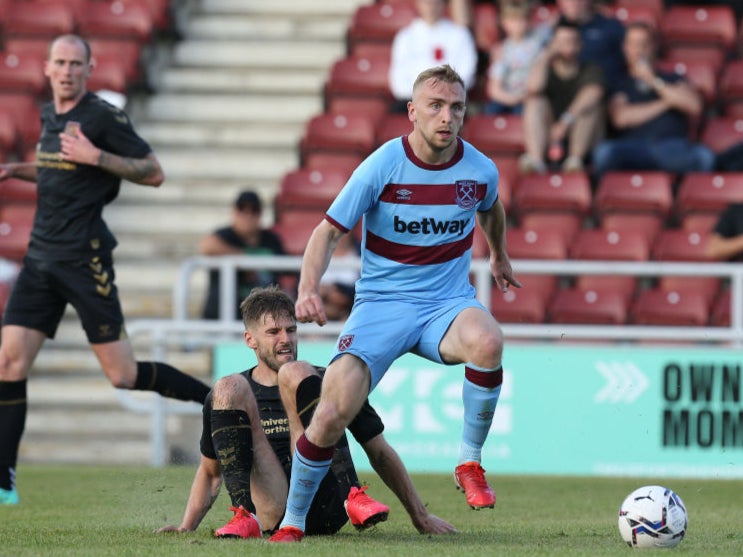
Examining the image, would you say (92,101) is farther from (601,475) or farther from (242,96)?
(242,96)

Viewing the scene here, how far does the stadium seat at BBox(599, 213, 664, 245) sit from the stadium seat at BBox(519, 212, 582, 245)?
0.80 ft

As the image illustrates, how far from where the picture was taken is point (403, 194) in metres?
6.61

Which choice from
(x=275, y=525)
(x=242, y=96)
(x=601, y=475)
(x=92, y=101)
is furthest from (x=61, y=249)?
(x=242, y=96)

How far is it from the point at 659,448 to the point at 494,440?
1.18 meters

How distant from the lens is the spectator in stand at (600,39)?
45.6 ft

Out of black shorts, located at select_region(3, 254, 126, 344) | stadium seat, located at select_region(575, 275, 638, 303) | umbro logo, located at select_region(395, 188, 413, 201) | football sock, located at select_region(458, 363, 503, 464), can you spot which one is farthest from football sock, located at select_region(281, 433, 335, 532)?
stadium seat, located at select_region(575, 275, 638, 303)

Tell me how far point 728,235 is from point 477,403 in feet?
18.7

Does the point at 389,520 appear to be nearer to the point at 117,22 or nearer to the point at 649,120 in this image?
the point at 649,120

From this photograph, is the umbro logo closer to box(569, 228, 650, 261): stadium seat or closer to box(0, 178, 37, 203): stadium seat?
box(569, 228, 650, 261): stadium seat

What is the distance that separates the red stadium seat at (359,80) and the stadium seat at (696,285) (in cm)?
368

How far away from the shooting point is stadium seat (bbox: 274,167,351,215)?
1352 centimetres

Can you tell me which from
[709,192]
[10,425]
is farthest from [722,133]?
[10,425]

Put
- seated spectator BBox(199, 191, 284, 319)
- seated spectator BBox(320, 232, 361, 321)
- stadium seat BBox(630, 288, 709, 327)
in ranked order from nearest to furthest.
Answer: seated spectator BBox(320, 232, 361, 321), seated spectator BBox(199, 191, 284, 319), stadium seat BBox(630, 288, 709, 327)

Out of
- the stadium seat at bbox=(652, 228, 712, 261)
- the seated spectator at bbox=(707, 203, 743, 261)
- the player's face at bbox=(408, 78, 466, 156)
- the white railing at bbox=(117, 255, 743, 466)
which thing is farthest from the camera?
the stadium seat at bbox=(652, 228, 712, 261)
